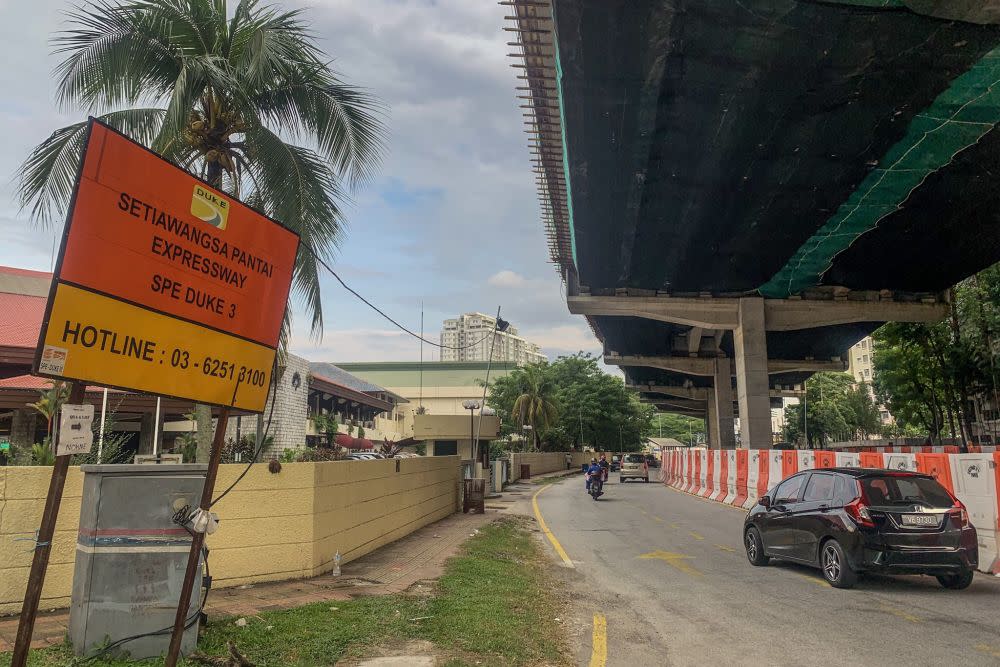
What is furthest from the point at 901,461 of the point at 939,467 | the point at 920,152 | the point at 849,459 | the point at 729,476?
the point at 729,476

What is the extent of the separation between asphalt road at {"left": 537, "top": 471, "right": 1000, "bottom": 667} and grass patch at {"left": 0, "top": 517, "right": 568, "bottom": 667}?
0.56m

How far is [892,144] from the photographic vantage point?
16.4 m

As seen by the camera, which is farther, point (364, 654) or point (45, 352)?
point (364, 654)

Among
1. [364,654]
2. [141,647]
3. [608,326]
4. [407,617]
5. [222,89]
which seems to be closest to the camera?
[141,647]

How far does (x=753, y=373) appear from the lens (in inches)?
1182

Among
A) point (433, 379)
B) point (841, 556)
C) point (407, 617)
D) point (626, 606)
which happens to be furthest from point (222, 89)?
point (433, 379)

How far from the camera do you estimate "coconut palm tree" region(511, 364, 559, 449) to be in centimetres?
6141

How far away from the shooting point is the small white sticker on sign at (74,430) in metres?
3.59

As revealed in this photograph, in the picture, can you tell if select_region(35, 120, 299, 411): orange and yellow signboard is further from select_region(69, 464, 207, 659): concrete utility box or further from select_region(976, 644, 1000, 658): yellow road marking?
select_region(976, 644, 1000, 658): yellow road marking

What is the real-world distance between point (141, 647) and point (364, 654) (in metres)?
1.65

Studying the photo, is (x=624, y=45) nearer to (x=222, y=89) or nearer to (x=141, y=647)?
(x=222, y=89)

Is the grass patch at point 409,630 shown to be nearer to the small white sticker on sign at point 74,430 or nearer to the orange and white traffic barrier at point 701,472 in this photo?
the small white sticker on sign at point 74,430

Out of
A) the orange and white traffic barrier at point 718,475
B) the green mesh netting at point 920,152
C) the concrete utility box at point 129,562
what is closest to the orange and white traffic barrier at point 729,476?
the orange and white traffic barrier at point 718,475

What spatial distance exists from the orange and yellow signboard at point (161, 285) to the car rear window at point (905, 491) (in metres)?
7.70
